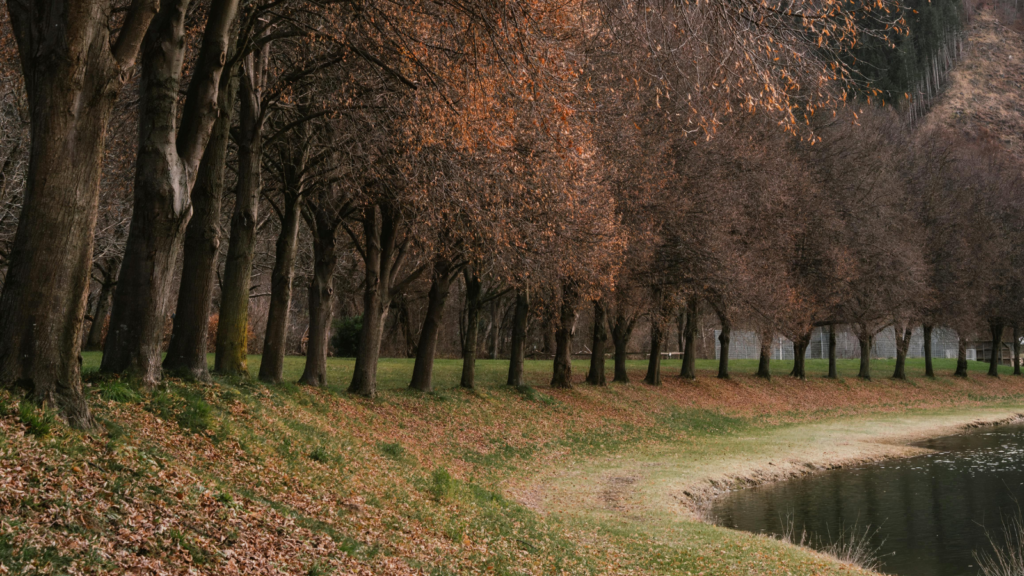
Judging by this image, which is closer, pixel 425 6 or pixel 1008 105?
pixel 425 6

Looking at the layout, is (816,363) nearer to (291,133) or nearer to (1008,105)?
(291,133)

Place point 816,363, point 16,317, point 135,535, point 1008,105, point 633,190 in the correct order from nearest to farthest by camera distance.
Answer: point 135,535, point 16,317, point 633,190, point 816,363, point 1008,105

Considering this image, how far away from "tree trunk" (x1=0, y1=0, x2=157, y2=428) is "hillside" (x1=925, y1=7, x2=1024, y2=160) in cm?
11205

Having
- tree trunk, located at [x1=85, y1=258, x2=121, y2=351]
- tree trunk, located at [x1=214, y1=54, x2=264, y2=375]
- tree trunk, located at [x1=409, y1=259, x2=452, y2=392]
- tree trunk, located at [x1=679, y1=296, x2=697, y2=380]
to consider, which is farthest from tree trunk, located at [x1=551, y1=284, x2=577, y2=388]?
tree trunk, located at [x1=85, y1=258, x2=121, y2=351]

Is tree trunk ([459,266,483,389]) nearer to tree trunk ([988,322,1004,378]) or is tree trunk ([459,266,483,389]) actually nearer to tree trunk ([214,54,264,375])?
tree trunk ([214,54,264,375])

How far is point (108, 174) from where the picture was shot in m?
20.3

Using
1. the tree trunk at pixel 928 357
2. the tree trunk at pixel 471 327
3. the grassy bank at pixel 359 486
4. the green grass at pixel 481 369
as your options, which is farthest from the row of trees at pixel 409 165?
the tree trunk at pixel 928 357

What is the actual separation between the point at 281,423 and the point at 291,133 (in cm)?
892

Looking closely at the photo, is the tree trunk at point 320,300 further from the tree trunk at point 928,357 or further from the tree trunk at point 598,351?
the tree trunk at point 928,357

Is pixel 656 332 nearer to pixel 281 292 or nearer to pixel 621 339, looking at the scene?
pixel 621 339

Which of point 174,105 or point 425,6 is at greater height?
point 425,6

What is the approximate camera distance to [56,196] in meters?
7.84

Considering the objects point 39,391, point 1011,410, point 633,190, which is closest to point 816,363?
point 1011,410

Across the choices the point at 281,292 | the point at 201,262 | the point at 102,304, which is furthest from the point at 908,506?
the point at 102,304
